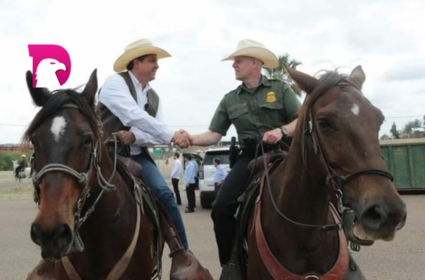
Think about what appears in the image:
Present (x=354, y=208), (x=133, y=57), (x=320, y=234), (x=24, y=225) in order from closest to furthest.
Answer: (x=354, y=208) → (x=320, y=234) → (x=133, y=57) → (x=24, y=225)

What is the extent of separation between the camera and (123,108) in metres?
4.29

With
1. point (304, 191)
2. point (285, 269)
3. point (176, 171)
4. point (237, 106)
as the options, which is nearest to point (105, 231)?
point (285, 269)

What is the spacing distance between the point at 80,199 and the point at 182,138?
1696mm

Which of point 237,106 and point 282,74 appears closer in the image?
point 237,106

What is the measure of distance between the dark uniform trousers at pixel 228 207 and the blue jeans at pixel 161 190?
37cm

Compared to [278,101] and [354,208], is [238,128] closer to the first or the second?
[278,101]

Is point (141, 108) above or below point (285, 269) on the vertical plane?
above

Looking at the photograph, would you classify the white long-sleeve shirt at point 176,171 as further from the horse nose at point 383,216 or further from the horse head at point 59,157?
the horse nose at point 383,216

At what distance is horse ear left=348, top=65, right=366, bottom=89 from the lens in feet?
10.9

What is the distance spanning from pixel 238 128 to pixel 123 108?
1367 millimetres

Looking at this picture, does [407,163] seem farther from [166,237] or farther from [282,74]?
[166,237]

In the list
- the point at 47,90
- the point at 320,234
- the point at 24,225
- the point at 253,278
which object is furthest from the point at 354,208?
the point at 24,225

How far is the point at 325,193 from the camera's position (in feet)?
10.9

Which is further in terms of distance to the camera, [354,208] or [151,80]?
[151,80]
